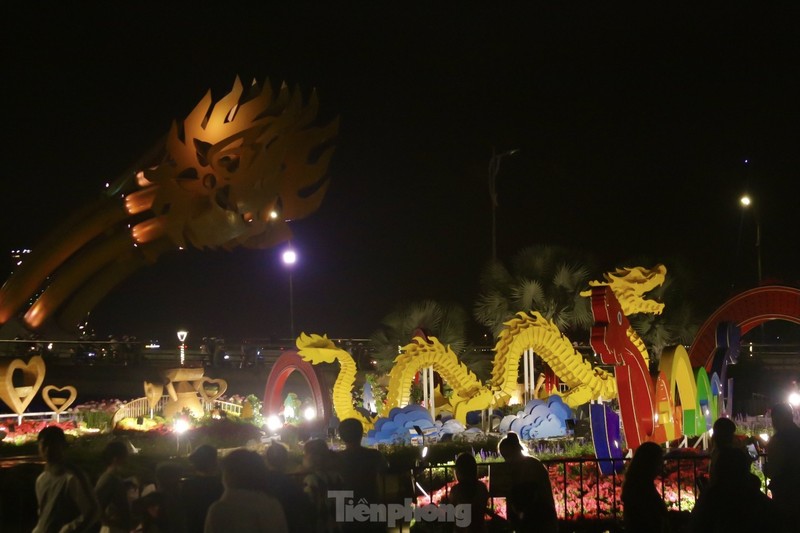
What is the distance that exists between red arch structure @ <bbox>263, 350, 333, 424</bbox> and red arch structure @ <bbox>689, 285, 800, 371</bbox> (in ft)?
25.5

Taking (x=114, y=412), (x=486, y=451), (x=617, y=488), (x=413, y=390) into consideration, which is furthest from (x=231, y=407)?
(x=617, y=488)

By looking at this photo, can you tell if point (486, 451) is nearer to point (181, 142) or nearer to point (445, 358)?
point (445, 358)

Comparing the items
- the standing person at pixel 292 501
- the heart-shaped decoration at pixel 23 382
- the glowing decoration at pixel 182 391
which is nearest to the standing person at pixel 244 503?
the standing person at pixel 292 501

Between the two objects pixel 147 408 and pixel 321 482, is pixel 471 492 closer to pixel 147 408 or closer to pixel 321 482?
pixel 321 482

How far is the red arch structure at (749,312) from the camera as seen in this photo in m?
16.4

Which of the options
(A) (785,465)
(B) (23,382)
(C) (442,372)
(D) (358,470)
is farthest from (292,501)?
(B) (23,382)

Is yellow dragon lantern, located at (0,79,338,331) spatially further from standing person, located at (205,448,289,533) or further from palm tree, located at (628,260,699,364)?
standing person, located at (205,448,289,533)

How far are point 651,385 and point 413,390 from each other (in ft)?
46.5

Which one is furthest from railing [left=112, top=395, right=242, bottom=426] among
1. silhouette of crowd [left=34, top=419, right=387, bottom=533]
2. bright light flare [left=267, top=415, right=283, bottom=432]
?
silhouette of crowd [left=34, top=419, right=387, bottom=533]

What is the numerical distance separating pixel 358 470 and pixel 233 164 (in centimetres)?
A: 1455

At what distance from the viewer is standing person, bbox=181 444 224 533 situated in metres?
5.70

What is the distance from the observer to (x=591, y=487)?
40.9 ft

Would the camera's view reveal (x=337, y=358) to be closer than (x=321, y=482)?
No

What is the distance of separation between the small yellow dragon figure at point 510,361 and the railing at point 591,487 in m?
4.25
